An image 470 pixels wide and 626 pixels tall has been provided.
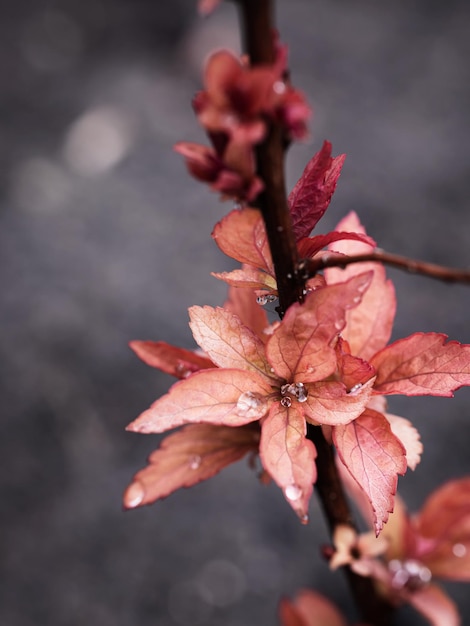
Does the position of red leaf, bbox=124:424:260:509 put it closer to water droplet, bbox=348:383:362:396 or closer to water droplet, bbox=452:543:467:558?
water droplet, bbox=348:383:362:396

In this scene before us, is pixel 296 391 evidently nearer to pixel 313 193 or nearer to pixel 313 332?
pixel 313 332

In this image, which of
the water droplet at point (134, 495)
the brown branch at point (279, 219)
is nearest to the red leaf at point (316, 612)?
the brown branch at point (279, 219)

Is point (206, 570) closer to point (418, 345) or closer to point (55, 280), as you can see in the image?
point (55, 280)

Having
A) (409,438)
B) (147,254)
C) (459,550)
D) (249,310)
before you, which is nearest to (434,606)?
(459,550)

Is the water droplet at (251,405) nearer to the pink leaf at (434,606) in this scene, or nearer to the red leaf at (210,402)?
the red leaf at (210,402)

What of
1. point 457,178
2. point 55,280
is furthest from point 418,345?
point 457,178
